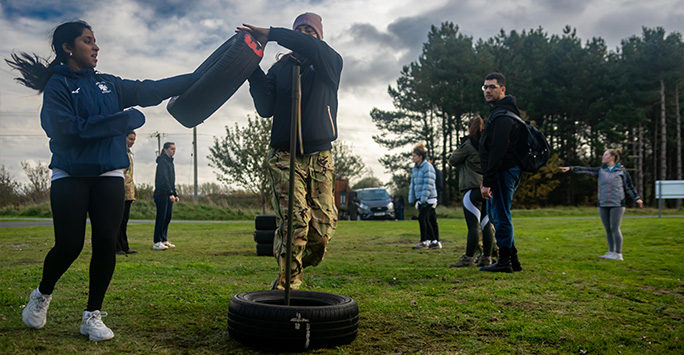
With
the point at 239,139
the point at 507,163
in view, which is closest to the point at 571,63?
the point at 239,139

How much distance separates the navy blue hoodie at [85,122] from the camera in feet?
10.4

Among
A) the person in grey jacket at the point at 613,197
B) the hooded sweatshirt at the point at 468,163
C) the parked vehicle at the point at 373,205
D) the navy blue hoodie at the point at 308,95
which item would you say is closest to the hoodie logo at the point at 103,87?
the navy blue hoodie at the point at 308,95

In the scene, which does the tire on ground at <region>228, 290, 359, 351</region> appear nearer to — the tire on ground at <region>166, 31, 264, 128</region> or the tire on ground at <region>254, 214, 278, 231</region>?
the tire on ground at <region>166, 31, 264, 128</region>

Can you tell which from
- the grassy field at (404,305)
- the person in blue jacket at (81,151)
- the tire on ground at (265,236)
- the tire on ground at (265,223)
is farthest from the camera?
the tire on ground at (265,236)

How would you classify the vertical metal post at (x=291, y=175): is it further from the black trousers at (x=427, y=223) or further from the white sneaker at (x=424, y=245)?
the white sneaker at (x=424, y=245)

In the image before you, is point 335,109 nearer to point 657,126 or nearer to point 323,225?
point 323,225

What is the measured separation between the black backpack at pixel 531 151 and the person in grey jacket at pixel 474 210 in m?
1.08

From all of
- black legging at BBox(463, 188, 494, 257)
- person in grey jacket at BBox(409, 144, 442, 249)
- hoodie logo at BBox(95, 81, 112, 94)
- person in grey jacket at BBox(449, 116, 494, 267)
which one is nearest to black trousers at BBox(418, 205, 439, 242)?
person in grey jacket at BBox(409, 144, 442, 249)

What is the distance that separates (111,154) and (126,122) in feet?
0.74

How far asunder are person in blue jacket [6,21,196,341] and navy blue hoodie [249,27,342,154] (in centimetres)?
109

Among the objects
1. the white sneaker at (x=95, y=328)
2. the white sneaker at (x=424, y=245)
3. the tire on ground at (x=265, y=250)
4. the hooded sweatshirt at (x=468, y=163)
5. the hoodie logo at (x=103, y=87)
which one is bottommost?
the white sneaker at (x=424, y=245)

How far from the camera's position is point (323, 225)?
4.29 meters

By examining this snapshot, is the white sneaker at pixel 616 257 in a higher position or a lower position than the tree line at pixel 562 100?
lower

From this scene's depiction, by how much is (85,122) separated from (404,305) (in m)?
2.81
